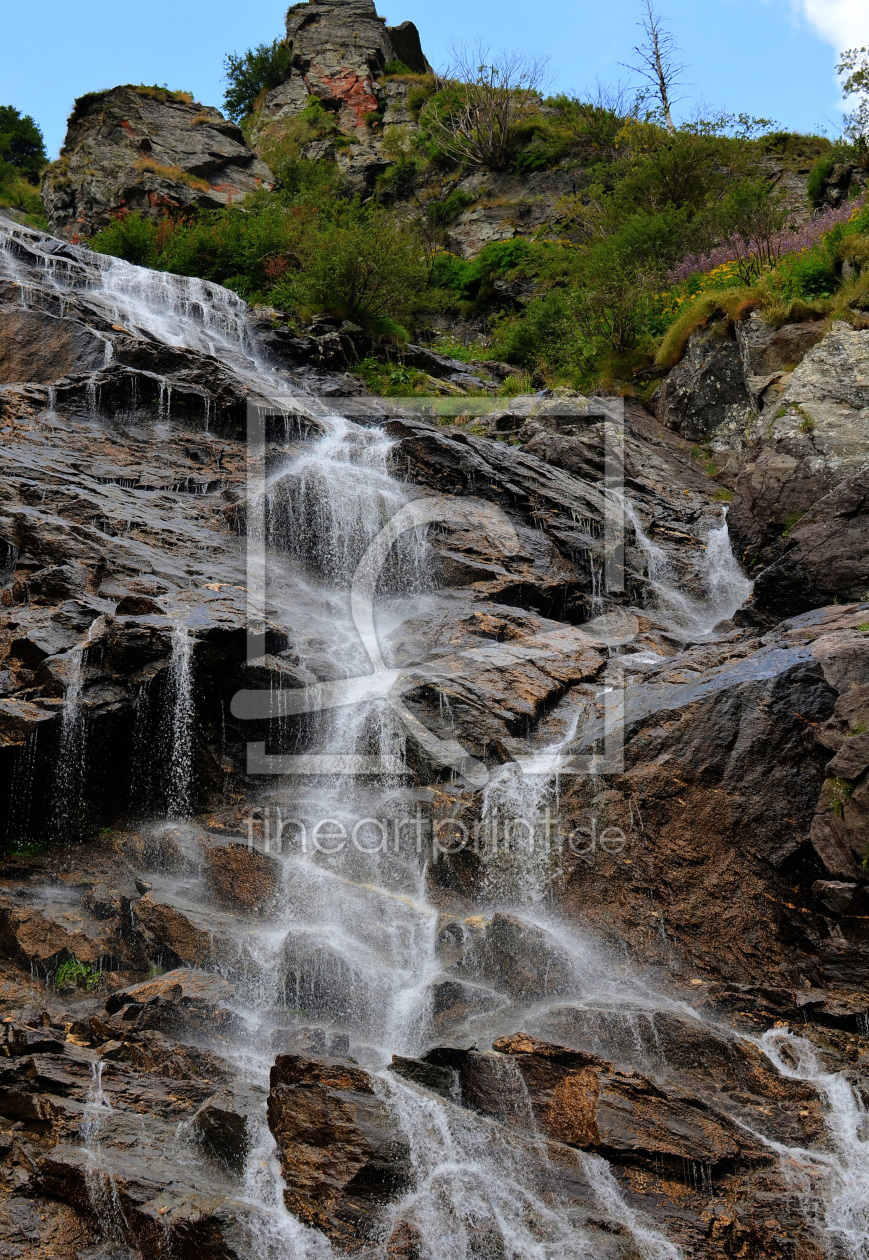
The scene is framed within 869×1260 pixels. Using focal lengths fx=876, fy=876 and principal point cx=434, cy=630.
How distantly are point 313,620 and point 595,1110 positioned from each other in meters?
7.28

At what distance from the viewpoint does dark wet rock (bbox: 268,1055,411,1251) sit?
520 cm

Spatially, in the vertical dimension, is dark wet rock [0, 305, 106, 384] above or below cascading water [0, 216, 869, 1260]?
above

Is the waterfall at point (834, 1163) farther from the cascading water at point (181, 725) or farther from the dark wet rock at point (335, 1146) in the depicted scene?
the cascading water at point (181, 725)

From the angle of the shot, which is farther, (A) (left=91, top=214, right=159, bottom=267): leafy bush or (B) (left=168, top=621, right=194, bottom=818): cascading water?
(A) (left=91, top=214, right=159, bottom=267): leafy bush

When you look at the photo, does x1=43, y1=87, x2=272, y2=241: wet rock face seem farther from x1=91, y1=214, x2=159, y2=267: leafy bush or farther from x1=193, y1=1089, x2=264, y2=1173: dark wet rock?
x1=193, y1=1089, x2=264, y2=1173: dark wet rock

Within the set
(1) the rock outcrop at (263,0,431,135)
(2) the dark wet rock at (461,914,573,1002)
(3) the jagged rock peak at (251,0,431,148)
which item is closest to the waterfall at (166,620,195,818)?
(2) the dark wet rock at (461,914,573,1002)

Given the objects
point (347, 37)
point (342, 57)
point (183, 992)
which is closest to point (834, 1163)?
point (183, 992)

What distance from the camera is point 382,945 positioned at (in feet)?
25.5

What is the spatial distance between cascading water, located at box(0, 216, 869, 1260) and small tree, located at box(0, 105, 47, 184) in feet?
101

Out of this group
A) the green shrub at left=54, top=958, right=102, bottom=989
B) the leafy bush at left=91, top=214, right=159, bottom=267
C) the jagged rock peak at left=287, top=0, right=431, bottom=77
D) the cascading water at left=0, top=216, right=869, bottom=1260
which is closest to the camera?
the cascading water at left=0, top=216, right=869, bottom=1260

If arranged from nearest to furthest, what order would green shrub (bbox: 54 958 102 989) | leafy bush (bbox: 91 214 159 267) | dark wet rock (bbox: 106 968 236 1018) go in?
dark wet rock (bbox: 106 968 236 1018)
green shrub (bbox: 54 958 102 989)
leafy bush (bbox: 91 214 159 267)

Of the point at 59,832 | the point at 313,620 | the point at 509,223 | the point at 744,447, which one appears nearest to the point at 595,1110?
the point at 59,832

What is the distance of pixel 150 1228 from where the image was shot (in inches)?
197

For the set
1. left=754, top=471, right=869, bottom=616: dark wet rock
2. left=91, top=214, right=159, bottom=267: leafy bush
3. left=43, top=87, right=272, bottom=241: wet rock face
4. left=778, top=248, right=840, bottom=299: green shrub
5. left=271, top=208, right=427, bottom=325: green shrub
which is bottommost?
left=754, top=471, right=869, bottom=616: dark wet rock
